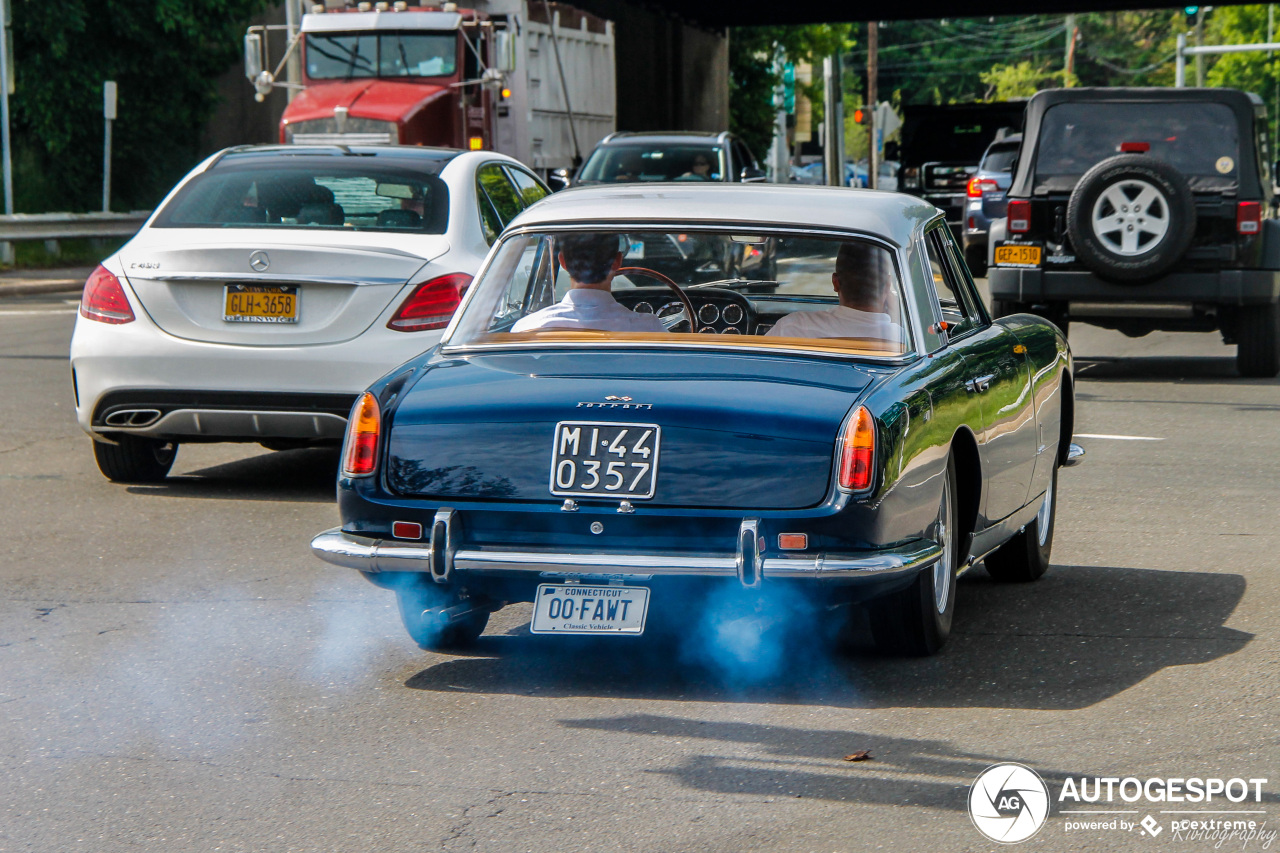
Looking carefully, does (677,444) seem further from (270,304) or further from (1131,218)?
(1131,218)

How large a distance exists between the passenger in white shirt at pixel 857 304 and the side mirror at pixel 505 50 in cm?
1826

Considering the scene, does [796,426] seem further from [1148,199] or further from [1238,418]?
[1148,199]

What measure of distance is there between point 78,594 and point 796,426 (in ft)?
10.1

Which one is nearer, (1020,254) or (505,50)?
(1020,254)

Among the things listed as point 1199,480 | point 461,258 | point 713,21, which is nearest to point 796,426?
point 461,258

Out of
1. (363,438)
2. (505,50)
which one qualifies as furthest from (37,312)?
(363,438)

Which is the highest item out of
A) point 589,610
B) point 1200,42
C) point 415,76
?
point 1200,42

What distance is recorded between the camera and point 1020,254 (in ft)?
47.4

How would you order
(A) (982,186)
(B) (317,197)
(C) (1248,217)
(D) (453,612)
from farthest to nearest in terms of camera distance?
(A) (982,186) → (C) (1248,217) → (B) (317,197) → (D) (453,612)

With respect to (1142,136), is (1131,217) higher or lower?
lower

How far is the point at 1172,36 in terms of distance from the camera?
9488cm

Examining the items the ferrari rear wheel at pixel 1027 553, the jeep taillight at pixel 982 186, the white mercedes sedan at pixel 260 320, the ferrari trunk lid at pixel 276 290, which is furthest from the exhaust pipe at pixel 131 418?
the jeep taillight at pixel 982 186

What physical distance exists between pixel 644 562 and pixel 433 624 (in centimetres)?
108

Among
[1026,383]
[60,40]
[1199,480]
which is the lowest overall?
[1199,480]
